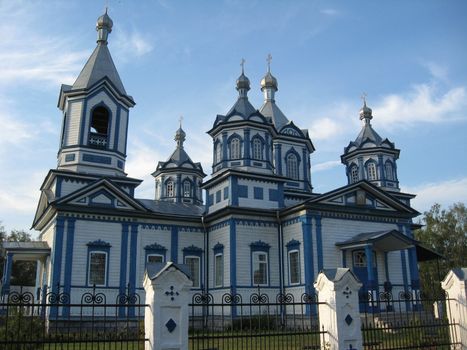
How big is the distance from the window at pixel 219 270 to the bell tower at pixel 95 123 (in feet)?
19.6

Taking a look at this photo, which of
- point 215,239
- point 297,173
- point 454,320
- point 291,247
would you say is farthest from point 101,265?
point 454,320

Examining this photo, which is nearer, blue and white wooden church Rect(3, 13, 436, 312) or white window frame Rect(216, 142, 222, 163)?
blue and white wooden church Rect(3, 13, 436, 312)

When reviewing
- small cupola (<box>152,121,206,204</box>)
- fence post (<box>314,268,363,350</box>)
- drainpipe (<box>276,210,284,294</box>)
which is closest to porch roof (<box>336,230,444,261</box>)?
drainpipe (<box>276,210,284,294</box>)

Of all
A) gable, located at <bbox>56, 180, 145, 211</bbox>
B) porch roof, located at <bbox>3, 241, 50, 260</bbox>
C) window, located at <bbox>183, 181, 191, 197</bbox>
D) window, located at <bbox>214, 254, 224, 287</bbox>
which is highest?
window, located at <bbox>183, 181, 191, 197</bbox>

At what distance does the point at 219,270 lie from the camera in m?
22.6

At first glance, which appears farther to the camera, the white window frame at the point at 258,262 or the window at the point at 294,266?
the white window frame at the point at 258,262

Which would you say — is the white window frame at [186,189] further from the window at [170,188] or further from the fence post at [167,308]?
the fence post at [167,308]

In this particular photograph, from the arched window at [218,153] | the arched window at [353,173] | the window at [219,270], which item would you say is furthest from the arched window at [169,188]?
the window at [219,270]

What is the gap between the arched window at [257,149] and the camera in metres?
24.0

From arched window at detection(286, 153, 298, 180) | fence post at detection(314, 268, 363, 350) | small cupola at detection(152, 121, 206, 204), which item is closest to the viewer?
fence post at detection(314, 268, 363, 350)

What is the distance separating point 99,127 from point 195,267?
820cm

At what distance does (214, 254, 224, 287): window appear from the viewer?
22223 mm

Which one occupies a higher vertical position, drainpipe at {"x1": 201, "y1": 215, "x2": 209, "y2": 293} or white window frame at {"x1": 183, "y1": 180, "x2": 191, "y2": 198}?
white window frame at {"x1": 183, "y1": 180, "x2": 191, "y2": 198}

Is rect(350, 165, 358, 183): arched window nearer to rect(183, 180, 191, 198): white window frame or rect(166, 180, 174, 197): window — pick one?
rect(183, 180, 191, 198): white window frame
